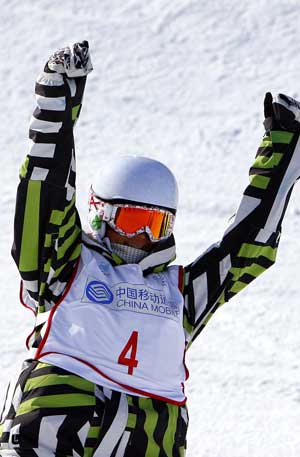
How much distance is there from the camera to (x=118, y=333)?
12.9 ft

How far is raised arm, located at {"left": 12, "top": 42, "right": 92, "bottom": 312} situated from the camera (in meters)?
3.90

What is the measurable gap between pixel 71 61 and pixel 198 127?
5.58 metres

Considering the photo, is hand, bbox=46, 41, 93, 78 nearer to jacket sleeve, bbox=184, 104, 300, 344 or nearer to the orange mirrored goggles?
the orange mirrored goggles

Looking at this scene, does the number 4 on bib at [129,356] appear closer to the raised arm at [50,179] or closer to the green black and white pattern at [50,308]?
the green black and white pattern at [50,308]

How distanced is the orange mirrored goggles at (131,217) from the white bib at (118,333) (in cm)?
12

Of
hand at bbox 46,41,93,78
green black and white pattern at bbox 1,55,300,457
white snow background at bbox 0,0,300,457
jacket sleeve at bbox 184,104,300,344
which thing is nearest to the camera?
green black and white pattern at bbox 1,55,300,457

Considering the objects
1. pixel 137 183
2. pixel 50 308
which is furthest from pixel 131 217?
pixel 50 308

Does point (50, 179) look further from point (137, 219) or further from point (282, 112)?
point (282, 112)

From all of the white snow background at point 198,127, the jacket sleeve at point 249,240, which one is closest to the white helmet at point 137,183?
the jacket sleeve at point 249,240

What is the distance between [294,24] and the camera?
10.5 meters

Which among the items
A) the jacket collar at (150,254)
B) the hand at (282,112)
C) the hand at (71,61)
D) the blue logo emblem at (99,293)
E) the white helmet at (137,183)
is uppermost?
the hand at (71,61)

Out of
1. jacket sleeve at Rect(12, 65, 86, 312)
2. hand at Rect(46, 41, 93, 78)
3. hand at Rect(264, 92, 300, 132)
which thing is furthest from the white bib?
hand at Rect(264, 92, 300, 132)

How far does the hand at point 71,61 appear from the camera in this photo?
3.90 metres

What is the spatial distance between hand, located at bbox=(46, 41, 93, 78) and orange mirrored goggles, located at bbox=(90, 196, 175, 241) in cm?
47
